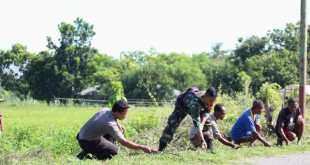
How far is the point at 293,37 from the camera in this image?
74375 mm

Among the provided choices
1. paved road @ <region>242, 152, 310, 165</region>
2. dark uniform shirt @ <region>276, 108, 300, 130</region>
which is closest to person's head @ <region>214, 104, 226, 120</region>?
paved road @ <region>242, 152, 310, 165</region>

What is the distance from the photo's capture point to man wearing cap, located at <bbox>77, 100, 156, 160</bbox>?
31.2 ft

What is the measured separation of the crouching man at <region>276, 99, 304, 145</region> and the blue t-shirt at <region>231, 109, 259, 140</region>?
2.91ft

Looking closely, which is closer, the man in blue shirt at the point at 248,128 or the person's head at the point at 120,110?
the person's head at the point at 120,110

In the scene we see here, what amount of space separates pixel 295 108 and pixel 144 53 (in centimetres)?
7579

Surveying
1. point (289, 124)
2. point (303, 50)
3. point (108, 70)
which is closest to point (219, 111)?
point (289, 124)

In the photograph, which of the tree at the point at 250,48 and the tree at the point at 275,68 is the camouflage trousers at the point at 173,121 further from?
the tree at the point at 250,48

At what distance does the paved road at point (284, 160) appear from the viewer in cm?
1043

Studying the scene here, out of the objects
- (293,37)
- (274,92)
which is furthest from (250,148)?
(293,37)

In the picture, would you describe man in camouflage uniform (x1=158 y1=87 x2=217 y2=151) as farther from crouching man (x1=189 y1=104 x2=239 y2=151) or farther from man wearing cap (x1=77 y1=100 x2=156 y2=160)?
man wearing cap (x1=77 y1=100 x2=156 y2=160)

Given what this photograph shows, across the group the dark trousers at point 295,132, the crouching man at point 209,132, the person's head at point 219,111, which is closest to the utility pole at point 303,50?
the dark trousers at point 295,132

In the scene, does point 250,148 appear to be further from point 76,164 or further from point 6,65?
point 6,65

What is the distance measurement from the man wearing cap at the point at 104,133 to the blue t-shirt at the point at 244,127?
11.5 ft

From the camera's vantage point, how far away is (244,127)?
1275cm
